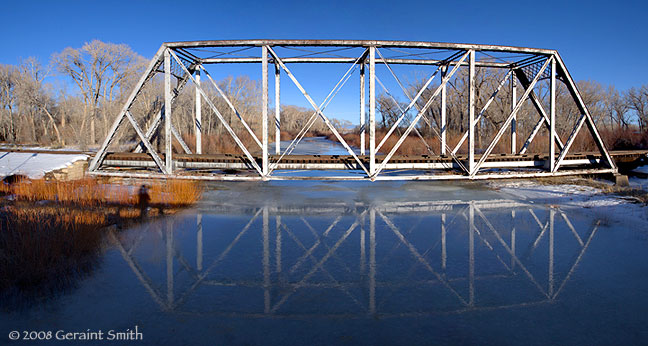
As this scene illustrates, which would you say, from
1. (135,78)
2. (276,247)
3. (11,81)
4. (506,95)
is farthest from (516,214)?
(11,81)

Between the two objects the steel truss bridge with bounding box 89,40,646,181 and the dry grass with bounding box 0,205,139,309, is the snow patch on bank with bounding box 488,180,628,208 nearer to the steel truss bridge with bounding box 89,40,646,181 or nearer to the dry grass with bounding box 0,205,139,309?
the steel truss bridge with bounding box 89,40,646,181

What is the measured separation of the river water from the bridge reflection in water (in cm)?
3

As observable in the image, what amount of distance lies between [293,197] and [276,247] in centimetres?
546

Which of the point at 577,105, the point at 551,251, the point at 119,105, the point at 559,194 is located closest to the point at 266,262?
the point at 551,251

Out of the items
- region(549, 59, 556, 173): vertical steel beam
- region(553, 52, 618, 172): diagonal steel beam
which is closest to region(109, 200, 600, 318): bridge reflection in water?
A: region(549, 59, 556, 173): vertical steel beam

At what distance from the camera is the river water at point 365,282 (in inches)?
158

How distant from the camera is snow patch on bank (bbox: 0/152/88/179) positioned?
14109 mm

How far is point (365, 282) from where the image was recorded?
528 cm

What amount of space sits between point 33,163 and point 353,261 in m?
15.0

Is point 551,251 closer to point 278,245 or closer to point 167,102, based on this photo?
point 278,245

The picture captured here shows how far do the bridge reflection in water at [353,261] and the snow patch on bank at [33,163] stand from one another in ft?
26.2

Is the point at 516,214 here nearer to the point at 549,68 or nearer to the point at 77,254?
the point at 549,68

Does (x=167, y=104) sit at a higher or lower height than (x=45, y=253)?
higher

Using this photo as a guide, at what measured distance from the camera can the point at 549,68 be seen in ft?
48.5
